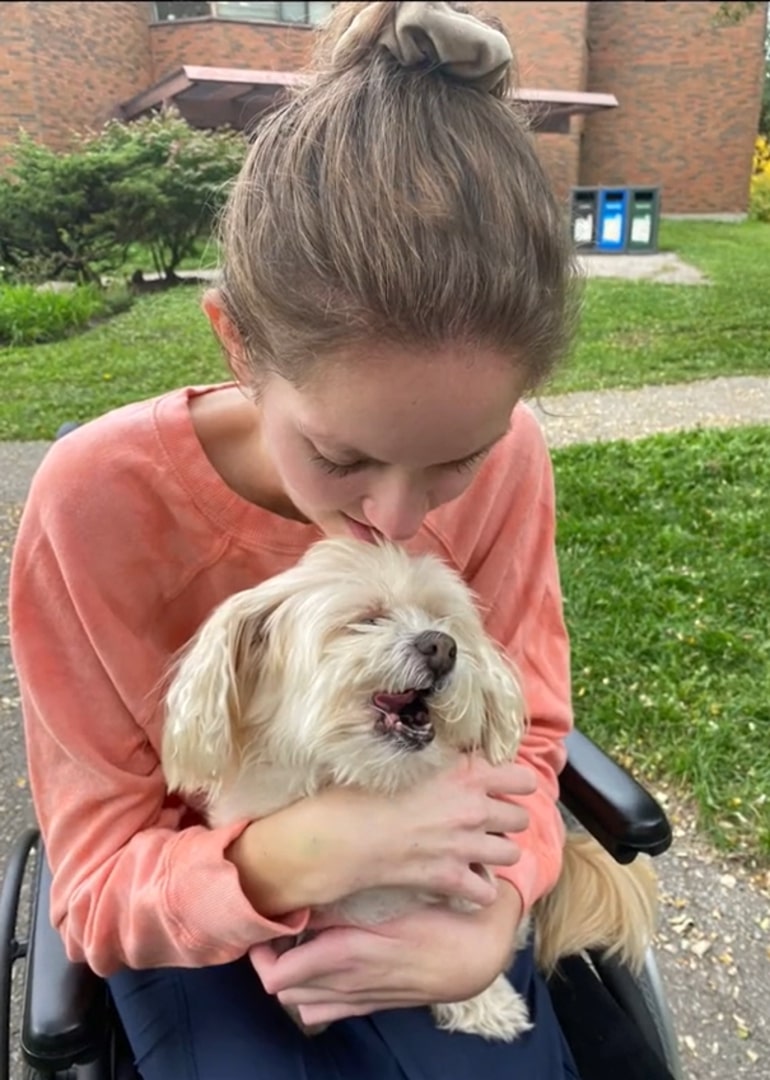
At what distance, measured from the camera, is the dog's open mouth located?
1.30 m

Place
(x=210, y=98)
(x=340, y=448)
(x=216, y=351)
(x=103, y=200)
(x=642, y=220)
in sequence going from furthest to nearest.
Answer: (x=642, y=220), (x=210, y=98), (x=103, y=200), (x=216, y=351), (x=340, y=448)

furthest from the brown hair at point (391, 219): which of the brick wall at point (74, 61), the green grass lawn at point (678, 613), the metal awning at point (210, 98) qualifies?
the metal awning at point (210, 98)

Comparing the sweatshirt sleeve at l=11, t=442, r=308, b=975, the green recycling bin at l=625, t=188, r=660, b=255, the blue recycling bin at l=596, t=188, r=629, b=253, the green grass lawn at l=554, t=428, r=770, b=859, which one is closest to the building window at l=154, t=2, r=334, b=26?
the green grass lawn at l=554, t=428, r=770, b=859

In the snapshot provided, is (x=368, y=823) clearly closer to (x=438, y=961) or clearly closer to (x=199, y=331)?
(x=438, y=961)

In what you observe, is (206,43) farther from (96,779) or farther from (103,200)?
(96,779)

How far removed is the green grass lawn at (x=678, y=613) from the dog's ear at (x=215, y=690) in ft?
6.72

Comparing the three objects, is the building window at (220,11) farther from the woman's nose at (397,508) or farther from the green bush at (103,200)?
the green bush at (103,200)

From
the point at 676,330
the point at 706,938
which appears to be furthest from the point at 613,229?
the point at 706,938

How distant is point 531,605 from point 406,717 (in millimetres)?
450

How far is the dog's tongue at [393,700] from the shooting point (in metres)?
1.30

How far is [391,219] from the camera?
3.55 feet

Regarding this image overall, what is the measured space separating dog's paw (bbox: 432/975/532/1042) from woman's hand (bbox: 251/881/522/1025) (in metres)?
0.11

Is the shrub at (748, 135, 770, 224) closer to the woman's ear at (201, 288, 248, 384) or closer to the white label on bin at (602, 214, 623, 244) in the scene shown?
the white label on bin at (602, 214, 623, 244)

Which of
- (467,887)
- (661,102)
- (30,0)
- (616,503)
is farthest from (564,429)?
(661,102)
